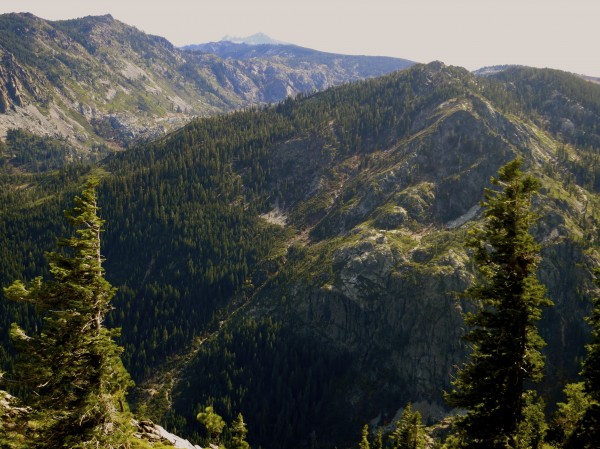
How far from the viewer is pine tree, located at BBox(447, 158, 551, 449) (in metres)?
24.2

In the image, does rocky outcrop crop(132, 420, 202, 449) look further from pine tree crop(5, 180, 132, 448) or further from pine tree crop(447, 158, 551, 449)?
pine tree crop(447, 158, 551, 449)

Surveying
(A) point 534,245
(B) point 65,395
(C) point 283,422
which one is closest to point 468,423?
(A) point 534,245

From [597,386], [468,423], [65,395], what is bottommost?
[65,395]

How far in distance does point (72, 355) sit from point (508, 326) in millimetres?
26355

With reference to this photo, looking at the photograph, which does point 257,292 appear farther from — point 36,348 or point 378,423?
point 36,348

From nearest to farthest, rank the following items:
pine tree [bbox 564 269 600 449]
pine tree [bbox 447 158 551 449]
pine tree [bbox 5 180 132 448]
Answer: pine tree [bbox 447 158 551 449], pine tree [bbox 5 180 132 448], pine tree [bbox 564 269 600 449]

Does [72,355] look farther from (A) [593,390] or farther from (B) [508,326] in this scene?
(A) [593,390]

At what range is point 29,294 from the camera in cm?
2523

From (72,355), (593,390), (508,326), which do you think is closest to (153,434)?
(72,355)

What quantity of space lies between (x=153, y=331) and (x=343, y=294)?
275 ft

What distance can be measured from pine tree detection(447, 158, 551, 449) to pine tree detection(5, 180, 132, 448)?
72.1 ft

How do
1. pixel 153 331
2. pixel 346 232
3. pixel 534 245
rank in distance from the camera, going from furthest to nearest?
pixel 346 232
pixel 153 331
pixel 534 245

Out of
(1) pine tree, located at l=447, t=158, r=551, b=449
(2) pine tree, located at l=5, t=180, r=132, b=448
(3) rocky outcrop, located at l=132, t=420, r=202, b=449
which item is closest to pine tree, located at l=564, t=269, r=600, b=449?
(1) pine tree, located at l=447, t=158, r=551, b=449

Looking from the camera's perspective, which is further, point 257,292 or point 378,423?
point 257,292
